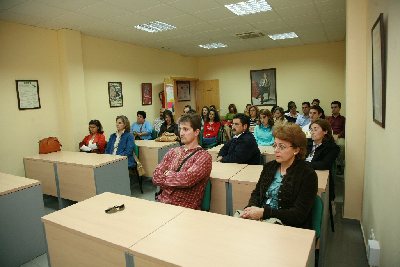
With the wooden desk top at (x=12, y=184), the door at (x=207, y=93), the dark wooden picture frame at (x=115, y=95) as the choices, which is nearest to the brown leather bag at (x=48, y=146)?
the wooden desk top at (x=12, y=184)

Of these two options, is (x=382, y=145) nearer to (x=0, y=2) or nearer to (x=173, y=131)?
(x=173, y=131)

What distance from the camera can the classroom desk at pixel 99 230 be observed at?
1.47 metres

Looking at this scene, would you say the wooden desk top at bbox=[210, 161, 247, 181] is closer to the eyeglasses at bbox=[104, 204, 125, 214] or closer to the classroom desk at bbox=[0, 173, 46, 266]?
the eyeglasses at bbox=[104, 204, 125, 214]

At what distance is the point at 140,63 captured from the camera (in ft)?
24.0

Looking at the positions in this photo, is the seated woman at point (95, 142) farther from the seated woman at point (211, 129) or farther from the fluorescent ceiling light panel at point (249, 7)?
the fluorescent ceiling light panel at point (249, 7)

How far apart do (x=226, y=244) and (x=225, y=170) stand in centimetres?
164

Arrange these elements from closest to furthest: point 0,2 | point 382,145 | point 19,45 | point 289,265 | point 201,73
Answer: point 289,265 → point 382,145 → point 0,2 → point 19,45 → point 201,73

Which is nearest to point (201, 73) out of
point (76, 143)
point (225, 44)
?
point (225, 44)

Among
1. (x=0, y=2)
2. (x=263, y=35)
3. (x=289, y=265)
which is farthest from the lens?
(x=263, y=35)

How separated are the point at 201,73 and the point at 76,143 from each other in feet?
19.0

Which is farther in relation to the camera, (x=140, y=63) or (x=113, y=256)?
(x=140, y=63)

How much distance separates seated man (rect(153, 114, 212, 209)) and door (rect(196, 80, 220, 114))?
24.4ft

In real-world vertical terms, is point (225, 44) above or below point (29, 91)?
above

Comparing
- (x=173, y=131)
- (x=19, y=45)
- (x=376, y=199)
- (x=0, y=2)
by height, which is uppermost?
(x=0, y=2)
